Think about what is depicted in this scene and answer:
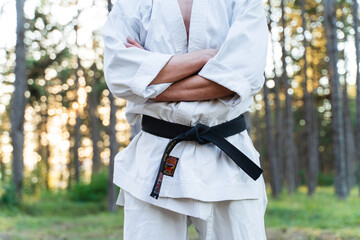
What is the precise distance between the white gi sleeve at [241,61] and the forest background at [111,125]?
3787 mm

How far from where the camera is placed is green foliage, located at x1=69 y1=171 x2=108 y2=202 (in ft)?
36.2

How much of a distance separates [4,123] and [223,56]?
29.2 m

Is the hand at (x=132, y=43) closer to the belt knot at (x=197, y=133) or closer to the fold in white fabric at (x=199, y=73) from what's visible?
the fold in white fabric at (x=199, y=73)

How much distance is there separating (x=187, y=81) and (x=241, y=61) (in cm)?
24

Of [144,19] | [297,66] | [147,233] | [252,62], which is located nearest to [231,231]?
[147,233]

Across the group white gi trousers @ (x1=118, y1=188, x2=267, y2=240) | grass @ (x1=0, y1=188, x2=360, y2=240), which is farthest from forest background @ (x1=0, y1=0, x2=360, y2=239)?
white gi trousers @ (x1=118, y1=188, x2=267, y2=240)

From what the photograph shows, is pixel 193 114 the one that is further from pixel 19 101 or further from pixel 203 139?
pixel 19 101

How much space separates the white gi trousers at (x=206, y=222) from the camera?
5.41 ft

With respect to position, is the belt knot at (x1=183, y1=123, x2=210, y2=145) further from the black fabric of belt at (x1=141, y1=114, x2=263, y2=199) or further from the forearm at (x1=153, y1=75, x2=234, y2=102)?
the forearm at (x1=153, y1=75, x2=234, y2=102)

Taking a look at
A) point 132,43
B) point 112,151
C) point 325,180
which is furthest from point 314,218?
point 325,180

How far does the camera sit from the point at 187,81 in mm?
1672

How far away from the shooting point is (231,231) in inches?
65.2

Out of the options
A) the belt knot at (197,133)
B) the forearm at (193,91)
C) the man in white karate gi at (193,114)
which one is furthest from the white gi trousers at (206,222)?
the forearm at (193,91)

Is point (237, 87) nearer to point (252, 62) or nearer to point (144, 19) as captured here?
point (252, 62)
